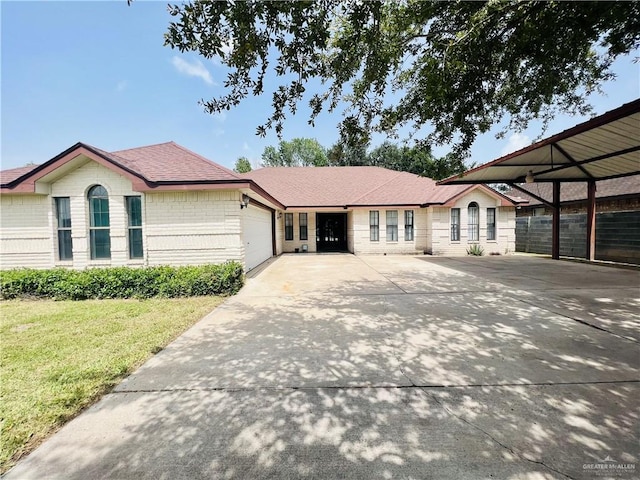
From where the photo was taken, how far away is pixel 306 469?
2.02 m

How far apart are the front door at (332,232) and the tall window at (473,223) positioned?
7611 millimetres

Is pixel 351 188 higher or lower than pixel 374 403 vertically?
higher

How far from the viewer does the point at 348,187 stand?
19641 millimetres

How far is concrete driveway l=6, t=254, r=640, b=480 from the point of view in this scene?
81.7 inches

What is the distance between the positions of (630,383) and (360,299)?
433cm

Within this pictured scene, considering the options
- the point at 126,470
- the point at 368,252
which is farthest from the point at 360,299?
the point at 368,252

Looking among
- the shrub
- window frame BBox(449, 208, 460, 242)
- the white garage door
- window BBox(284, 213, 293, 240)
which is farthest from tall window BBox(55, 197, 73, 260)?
the shrub

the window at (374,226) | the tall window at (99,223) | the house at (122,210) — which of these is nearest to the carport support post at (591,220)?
the window at (374,226)

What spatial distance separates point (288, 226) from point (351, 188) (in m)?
5.06

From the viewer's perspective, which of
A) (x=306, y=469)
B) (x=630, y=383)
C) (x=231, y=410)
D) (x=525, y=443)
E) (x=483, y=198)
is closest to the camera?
(x=306, y=469)

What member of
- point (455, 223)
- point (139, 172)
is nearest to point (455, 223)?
point (455, 223)

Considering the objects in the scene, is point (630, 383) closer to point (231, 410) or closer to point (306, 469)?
point (306, 469)

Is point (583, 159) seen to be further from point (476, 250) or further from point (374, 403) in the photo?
point (374, 403)

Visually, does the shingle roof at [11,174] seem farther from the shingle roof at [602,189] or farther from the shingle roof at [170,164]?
the shingle roof at [602,189]
